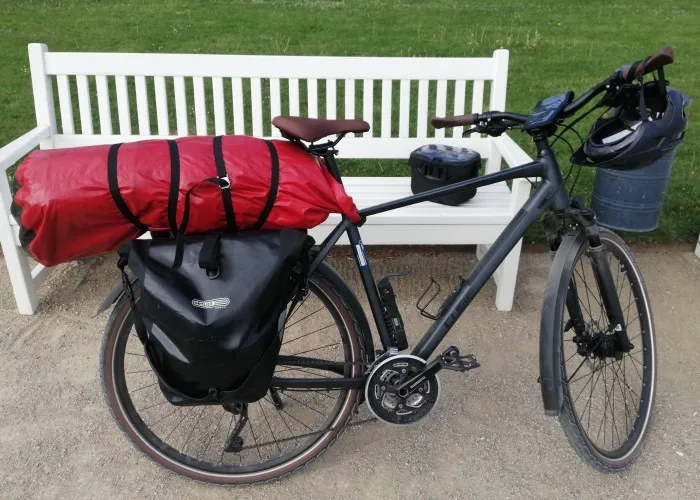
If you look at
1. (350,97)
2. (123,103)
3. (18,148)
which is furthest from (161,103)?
(350,97)

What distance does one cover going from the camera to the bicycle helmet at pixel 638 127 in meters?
2.22

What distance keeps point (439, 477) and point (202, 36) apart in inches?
347

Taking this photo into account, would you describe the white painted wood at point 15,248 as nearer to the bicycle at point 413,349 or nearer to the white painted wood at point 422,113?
the bicycle at point 413,349

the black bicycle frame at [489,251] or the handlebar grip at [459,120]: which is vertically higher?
the handlebar grip at [459,120]

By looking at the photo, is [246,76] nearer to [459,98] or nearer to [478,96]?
[459,98]

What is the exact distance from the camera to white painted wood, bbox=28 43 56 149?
13.8 ft

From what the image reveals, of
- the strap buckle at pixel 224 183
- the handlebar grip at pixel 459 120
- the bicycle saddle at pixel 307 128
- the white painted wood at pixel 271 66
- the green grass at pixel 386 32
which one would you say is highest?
the bicycle saddle at pixel 307 128

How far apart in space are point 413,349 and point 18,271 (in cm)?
230

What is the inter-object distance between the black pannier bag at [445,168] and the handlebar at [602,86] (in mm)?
1088

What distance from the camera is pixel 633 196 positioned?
14.7 feet

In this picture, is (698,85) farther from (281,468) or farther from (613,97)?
(281,468)

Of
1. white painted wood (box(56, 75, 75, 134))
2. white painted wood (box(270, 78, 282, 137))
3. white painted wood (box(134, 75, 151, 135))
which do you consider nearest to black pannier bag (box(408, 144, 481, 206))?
white painted wood (box(270, 78, 282, 137))

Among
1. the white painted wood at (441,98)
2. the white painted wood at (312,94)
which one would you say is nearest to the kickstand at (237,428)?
the white painted wood at (312,94)

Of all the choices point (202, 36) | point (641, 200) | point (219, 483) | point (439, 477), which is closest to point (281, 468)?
point (219, 483)
